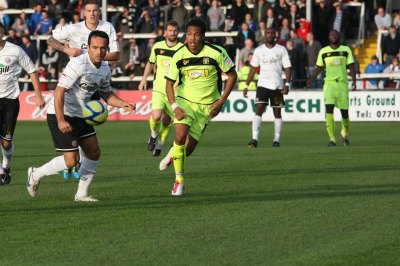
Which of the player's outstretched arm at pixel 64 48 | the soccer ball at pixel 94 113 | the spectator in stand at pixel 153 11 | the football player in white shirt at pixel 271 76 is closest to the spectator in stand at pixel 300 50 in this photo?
the spectator in stand at pixel 153 11

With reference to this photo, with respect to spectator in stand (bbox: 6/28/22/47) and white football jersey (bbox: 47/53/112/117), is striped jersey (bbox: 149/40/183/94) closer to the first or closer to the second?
white football jersey (bbox: 47/53/112/117)

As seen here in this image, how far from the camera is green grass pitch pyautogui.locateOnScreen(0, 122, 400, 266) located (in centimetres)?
884

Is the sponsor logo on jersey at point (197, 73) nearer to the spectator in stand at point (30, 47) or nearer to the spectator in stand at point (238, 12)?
the spectator in stand at point (238, 12)

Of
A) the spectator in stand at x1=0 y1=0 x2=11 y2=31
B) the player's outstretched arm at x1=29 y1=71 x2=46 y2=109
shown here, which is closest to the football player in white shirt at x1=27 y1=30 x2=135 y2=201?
the player's outstretched arm at x1=29 y1=71 x2=46 y2=109

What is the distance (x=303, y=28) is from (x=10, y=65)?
21.1 meters

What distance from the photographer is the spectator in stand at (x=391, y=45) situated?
113 feet

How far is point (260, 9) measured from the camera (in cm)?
3641

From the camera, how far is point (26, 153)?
70.0ft

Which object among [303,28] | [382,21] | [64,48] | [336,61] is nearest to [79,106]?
[64,48]

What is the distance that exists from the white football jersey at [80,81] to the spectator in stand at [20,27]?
2675cm

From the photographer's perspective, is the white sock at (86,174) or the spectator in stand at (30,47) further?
the spectator in stand at (30,47)

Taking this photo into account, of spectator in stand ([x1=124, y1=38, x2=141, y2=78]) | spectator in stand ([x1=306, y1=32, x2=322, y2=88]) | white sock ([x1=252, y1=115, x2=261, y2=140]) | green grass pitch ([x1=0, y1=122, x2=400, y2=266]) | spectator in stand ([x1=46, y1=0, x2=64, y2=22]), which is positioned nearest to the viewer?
green grass pitch ([x1=0, y1=122, x2=400, y2=266])

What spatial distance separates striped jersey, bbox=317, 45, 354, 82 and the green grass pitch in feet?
13.1

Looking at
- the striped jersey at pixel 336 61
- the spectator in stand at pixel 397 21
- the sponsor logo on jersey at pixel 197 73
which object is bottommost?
the spectator in stand at pixel 397 21
